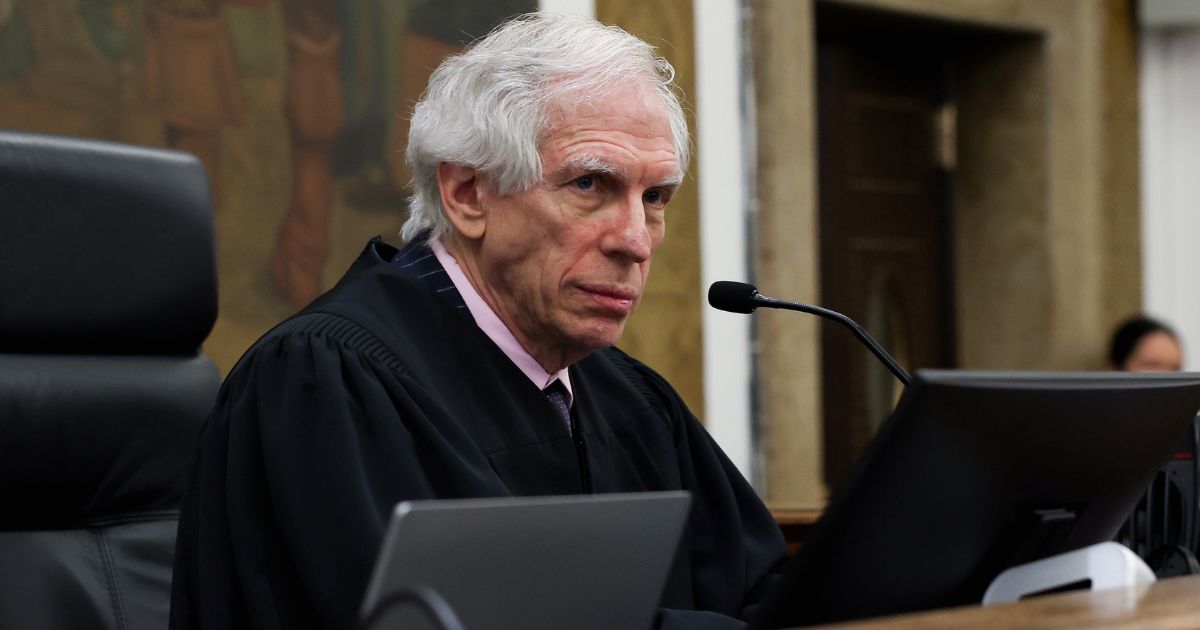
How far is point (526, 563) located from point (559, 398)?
0.81 metres

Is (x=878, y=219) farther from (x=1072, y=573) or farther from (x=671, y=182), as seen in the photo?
(x=1072, y=573)

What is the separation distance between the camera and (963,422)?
114 cm

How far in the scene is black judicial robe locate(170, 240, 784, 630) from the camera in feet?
4.69

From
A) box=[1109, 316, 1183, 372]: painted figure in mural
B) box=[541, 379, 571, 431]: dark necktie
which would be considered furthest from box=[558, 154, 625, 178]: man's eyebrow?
box=[1109, 316, 1183, 372]: painted figure in mural

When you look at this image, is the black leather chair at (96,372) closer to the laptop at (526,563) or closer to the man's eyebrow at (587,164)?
the man's eyebrow at (587,164)

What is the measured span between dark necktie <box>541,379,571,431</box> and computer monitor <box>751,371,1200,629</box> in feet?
1.97

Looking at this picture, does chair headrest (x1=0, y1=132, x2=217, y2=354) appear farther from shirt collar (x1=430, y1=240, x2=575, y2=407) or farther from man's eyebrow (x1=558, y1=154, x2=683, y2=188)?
man's eyebrow (x1=558, y1=154, x2=683, y2=188)

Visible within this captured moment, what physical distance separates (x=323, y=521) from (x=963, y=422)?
1.97 ft

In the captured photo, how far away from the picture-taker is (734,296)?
5.78 ft

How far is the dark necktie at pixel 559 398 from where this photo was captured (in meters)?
→ 1.78

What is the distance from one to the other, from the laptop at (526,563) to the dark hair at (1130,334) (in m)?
4.00

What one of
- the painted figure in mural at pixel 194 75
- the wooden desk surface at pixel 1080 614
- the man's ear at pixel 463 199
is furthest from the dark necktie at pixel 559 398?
the painted figure in mural at pixel 194 75

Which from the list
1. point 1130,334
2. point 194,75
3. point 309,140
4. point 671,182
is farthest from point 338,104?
point 1130,334

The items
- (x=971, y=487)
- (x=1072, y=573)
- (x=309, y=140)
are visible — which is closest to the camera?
(x=971, y=487)
